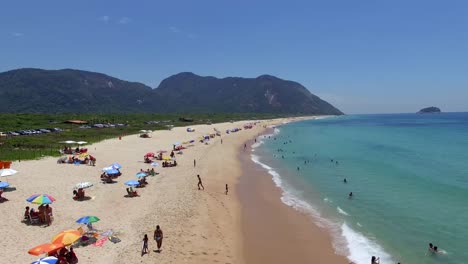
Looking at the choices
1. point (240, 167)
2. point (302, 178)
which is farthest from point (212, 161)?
point (302, 178)

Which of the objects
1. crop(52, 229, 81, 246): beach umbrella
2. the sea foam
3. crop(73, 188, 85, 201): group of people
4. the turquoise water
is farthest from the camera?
crop(73, 188, 85, 201): group of people

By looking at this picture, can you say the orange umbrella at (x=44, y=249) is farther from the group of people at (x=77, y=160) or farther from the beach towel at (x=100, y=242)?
the group of people at (x=77, y=160)

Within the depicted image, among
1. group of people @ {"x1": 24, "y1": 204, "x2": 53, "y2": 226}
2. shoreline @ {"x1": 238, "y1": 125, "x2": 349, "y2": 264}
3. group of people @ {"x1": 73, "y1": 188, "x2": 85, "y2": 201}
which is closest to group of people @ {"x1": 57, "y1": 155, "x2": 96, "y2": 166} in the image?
Result: group of people @ {"x1": 73, "y1": 188, "x2": 85, "y2": 201}

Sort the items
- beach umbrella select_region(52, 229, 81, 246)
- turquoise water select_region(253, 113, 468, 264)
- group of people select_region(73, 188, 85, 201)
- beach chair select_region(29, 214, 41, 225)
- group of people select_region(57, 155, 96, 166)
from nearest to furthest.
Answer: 1. beach umbrella select_region(52, 229, 81, 246)
2. beach chair select_region(29, 214, 41, 225)
3. turquoise water select_region(253, 113, 468, 264)
4. group of people select_region(73, 188, 85, 201)
5. group of people select_region(57, 155, 96, 166)

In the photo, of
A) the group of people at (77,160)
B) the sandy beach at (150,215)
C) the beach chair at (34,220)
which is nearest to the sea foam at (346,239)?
the sandy beach at (150,215)

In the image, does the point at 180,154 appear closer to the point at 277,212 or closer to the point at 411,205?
the point at 277,212

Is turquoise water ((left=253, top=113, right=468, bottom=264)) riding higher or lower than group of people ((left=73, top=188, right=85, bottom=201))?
lower

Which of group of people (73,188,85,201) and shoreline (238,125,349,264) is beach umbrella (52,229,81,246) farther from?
group of people (73,188,85,201)

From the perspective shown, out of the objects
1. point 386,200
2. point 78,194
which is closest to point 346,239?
point 386,200

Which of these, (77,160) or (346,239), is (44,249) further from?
(77,160)
